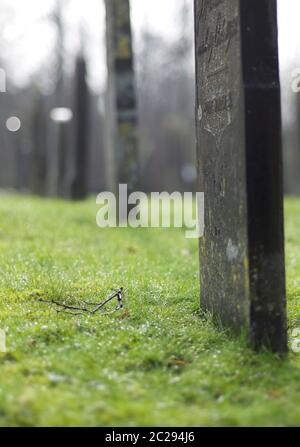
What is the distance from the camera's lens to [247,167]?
4.44 m

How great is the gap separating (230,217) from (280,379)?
1.20m

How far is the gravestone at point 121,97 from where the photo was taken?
11.2m

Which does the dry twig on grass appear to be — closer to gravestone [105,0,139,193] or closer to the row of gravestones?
the row of gravestones

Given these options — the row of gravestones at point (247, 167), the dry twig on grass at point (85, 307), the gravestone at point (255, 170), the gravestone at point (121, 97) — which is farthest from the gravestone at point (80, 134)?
the gravestone at point (255, 170)

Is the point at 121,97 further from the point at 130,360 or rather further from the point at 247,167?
→ the point at 130,360

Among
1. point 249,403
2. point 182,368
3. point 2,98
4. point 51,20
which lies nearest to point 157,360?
point 182,368

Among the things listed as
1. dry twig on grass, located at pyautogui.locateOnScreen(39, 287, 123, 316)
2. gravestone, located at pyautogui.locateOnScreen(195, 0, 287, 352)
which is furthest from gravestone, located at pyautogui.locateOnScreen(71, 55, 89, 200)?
gravestone, located at pyautogui.locateOnScreen(195, 0, 287, 352)

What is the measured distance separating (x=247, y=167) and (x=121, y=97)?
7150mm

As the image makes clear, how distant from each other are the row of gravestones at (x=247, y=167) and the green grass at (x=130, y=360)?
9.9 inches

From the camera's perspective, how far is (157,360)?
4348 mm

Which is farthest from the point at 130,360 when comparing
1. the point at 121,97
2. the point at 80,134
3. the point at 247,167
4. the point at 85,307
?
the point at 80,134

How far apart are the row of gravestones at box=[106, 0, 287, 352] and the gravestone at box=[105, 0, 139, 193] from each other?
6.26m

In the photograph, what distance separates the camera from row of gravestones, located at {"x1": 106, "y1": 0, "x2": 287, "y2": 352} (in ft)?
14.6

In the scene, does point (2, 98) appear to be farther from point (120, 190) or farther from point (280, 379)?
point (280, 379)
